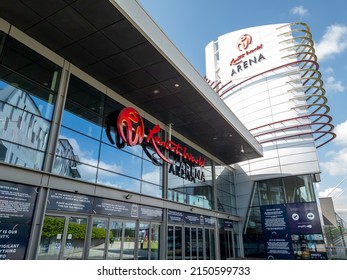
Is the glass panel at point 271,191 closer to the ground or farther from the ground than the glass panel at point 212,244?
farther from the ground

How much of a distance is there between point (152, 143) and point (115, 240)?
189 inches

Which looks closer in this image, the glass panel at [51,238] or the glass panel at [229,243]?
the glass panel at [51,238]

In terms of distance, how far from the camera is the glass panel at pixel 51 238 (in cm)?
748

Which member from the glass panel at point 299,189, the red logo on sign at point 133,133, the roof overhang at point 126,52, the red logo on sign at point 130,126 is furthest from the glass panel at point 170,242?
the glass panel at point 299,189

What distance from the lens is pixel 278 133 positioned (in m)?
21.0

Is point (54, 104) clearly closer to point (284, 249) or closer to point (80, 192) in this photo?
point (80, 192)

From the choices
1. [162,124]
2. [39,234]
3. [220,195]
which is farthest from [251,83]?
[39,234]

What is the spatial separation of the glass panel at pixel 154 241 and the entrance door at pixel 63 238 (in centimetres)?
388

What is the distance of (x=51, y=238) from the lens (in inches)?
305

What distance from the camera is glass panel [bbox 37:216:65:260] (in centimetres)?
748

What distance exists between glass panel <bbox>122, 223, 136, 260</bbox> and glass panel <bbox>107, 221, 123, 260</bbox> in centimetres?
30

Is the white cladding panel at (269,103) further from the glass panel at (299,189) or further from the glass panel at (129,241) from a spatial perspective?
the glass panel at (129,241)

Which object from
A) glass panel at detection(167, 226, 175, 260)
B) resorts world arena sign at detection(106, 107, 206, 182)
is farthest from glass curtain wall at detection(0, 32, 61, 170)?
glass panel at detection(167, 226, 175, 260)

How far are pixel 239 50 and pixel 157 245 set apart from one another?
21769mm
